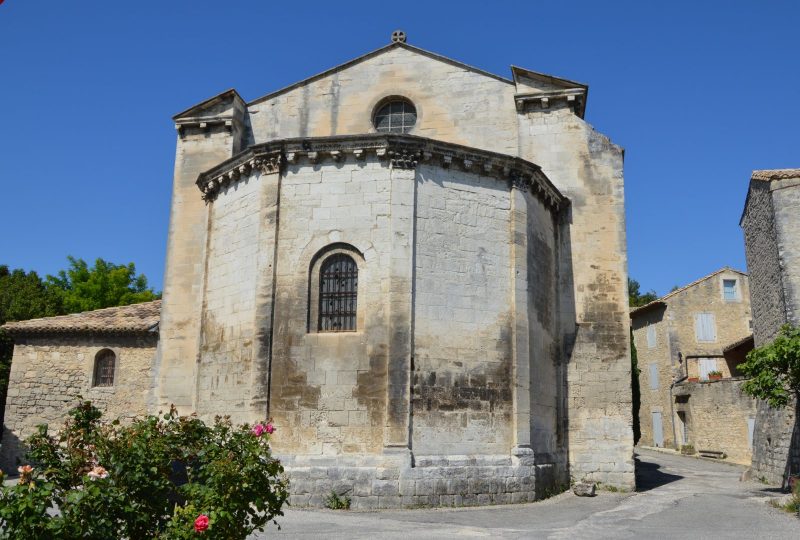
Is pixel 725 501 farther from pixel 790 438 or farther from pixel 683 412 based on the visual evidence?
pixel 683 412

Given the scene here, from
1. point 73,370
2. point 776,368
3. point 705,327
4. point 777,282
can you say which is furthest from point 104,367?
point 705,327

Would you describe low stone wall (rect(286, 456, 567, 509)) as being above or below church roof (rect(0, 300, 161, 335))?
below

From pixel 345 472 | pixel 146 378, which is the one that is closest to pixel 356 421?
pixel 345 472

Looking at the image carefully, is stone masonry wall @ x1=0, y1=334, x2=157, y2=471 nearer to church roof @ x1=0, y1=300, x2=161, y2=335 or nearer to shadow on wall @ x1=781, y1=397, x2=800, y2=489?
church roof @ x1=0, y1=300, x2=161, y2=335

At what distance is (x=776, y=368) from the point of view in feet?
44.8

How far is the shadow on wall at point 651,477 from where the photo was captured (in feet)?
51.8

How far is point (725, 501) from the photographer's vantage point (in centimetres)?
1299

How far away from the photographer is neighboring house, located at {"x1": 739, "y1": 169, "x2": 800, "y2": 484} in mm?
15406

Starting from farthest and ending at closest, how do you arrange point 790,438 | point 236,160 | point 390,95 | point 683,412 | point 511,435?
point 683,412
point 390,95
point 790,438
point 236,160
point 511,435

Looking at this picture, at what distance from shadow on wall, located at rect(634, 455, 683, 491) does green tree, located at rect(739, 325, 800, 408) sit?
344 centimetres

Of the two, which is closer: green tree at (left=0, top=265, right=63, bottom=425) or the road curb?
the road curb

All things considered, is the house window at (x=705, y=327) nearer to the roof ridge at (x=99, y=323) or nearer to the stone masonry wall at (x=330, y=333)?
the stone masonry wall at (x=330, y=333)

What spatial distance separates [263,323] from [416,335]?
9.30 ft

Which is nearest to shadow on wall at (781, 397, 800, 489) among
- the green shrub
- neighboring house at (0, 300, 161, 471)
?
the green shrub
